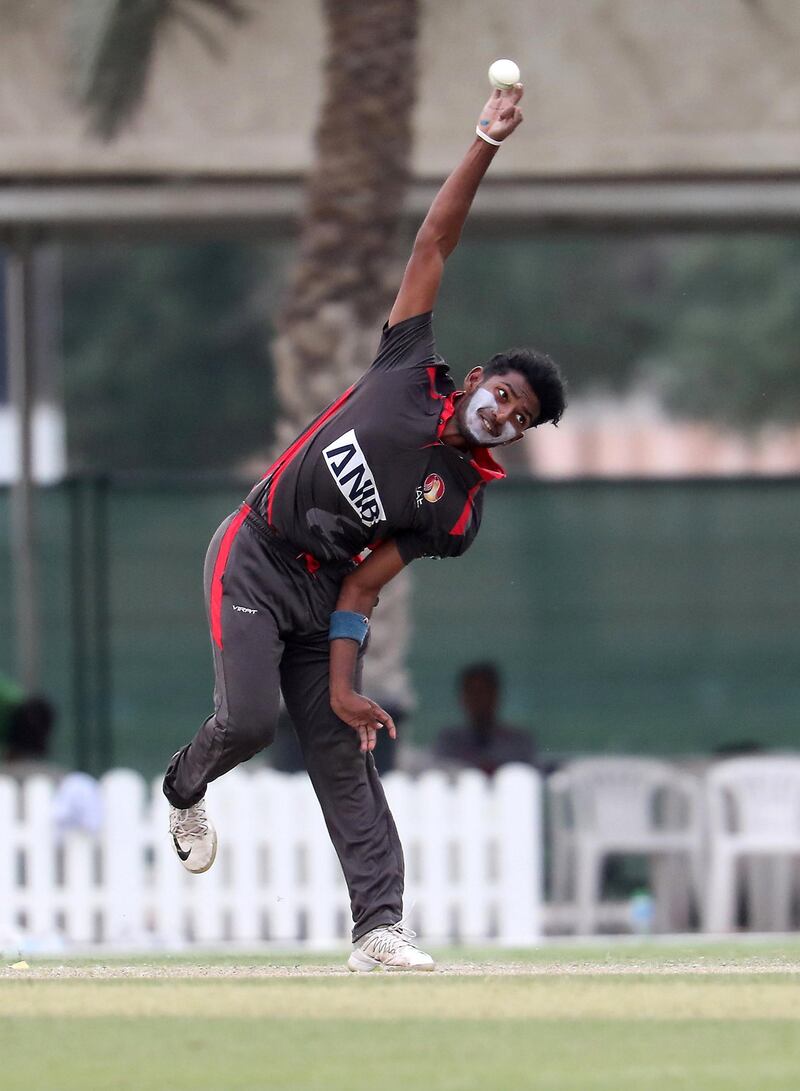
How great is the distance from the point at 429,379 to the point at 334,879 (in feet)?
17.5

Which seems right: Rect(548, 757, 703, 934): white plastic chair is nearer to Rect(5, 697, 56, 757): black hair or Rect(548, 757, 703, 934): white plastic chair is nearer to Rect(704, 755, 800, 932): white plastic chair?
Rect(704, 755, 800, 932): white plastic chair

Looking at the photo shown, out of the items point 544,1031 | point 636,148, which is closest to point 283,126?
point 636,148

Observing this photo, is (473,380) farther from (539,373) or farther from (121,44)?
(121,44)

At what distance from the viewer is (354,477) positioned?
581 cm

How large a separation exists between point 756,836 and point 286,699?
6501 millimetres

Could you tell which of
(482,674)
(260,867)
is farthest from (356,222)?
(260,867)

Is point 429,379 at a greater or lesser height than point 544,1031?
greater

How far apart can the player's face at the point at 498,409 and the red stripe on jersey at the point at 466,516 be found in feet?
0.54

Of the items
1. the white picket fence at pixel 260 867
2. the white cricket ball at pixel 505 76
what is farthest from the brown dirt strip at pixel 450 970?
the white picket fence at pixel 260 867

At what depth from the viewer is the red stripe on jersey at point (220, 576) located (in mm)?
6023

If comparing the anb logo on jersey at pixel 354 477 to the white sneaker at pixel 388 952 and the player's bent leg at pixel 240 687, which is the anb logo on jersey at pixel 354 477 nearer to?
the player's bent leg at pixel 240 687

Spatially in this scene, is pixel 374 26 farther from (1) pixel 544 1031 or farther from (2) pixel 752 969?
(1) pixel 544 1031

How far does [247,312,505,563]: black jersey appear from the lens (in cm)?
580

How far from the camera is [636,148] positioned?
44.1 feet
